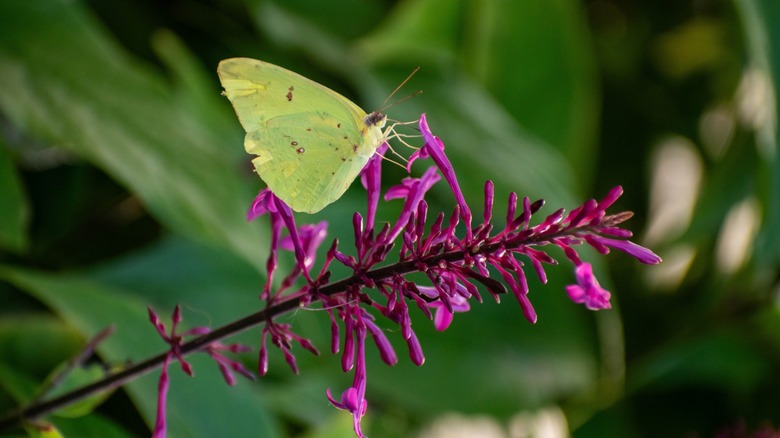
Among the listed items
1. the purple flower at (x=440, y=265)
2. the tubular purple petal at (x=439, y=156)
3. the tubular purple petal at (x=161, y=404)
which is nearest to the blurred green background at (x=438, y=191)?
the tubular purple petal at (x=161, y=404)

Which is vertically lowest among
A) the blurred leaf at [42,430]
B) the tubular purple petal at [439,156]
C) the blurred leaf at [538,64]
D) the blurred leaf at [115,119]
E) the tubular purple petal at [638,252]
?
the blurred leaf at [42,430]

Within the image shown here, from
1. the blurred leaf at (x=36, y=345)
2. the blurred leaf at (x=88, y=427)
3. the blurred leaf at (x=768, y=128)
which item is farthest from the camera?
the blurred leaf at (x=768, y=128)

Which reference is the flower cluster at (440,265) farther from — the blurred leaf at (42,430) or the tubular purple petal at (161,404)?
the blurred leaf at (42,430)

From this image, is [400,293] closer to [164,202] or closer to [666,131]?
[164,202]

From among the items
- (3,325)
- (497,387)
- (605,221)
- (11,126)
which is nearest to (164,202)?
(3,325)

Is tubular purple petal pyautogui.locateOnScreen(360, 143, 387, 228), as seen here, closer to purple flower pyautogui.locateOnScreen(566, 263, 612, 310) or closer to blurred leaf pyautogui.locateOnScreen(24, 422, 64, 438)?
purple flower pyautogui.locateOnScreen(566, 263, 612, 310)

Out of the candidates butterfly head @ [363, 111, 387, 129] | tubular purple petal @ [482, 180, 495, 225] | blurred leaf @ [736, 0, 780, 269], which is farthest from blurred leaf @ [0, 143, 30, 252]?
blurred leaf @ [736, 0, 780, 269]

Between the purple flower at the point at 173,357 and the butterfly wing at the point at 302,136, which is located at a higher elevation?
the butterfly wing at the point at 302,136
